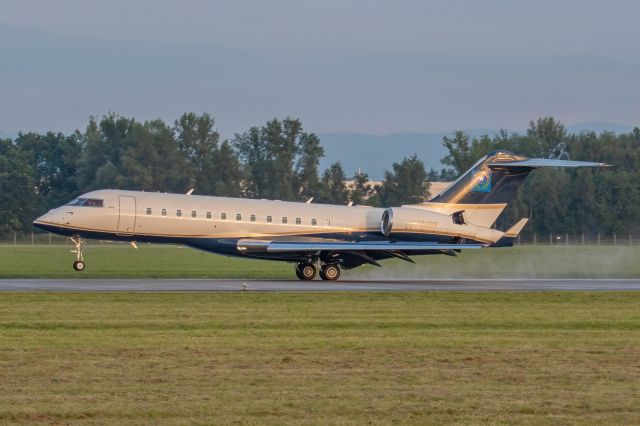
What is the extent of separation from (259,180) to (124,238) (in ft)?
214

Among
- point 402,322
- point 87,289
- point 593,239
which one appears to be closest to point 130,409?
point 402,322

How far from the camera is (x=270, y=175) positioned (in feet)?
342

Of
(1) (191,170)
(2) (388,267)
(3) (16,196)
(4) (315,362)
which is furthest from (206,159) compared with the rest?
(4) (315,362)

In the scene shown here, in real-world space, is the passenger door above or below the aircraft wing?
above

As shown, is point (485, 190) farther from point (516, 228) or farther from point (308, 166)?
point (308, 166)

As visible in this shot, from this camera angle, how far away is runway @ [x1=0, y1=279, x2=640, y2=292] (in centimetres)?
3394

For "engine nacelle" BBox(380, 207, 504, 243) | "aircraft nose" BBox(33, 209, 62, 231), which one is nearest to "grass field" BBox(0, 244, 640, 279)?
"aircraft nose" BBox(33, 209, 62, 231)

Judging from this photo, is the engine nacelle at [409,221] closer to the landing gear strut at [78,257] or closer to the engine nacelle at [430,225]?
the engine nacelle at [430,225]

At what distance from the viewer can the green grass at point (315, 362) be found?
1281cm

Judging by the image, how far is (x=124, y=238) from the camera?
131 ft

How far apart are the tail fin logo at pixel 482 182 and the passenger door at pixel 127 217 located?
12863mm

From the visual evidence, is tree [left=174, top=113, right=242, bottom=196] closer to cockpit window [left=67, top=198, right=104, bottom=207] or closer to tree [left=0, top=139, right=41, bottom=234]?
tree [left=0, top=139, right=41, bottom=234]

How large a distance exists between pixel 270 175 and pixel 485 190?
62219mm

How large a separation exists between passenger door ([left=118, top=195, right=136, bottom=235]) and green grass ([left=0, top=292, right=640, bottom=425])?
1118 centimetres
